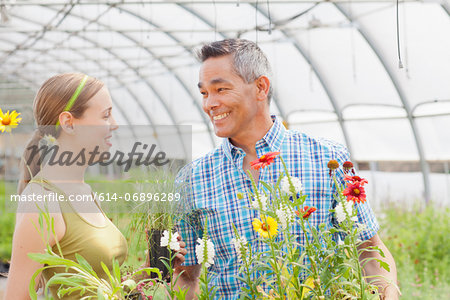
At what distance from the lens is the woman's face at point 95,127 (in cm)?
120

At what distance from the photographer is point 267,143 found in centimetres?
150

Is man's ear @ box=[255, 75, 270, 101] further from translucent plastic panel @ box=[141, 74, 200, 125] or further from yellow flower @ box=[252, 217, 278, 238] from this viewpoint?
translucent plastic panel @ box=[141, 74, 200, 125]

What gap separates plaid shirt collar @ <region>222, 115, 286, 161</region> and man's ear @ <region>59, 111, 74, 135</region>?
51cm

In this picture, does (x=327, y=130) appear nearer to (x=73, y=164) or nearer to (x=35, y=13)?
(x=35, y=13)

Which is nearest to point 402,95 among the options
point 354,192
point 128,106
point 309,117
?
point 309,117

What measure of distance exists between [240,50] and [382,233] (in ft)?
11.7

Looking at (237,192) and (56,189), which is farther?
(237,192)

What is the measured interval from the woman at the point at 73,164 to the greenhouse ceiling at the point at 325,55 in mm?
3252

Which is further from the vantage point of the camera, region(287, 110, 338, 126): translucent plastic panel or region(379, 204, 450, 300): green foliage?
region(287, 110, 338, 126): translucent plastic panel

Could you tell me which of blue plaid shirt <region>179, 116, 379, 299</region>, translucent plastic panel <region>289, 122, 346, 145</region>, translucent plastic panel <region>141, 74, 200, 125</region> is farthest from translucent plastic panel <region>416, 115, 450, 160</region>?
blue plaid shirt <region>179, 116, 379, 299</region>

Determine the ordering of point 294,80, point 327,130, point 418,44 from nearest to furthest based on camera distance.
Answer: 1. point 418,44
2. point 294,80
3. point 327,130

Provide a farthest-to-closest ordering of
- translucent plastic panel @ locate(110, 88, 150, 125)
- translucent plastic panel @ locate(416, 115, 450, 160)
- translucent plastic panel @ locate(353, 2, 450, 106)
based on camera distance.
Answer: translucent plastic panel @ locate(110, 88, 150, 125)
translucent plastic panel @ locate(416, 115, 450, 160)
translucent plastic panel @ locate(353, 2, 450, 106)

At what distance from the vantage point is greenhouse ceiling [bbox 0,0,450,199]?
18.9ft

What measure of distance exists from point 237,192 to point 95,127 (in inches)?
18.8
